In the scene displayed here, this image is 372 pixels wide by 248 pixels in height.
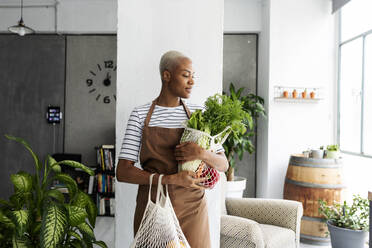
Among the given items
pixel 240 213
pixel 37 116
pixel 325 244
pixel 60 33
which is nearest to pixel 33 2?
pixel 60 33

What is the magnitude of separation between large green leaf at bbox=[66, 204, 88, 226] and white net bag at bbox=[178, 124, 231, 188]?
24.7 inches

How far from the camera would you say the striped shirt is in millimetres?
Answer: 1195

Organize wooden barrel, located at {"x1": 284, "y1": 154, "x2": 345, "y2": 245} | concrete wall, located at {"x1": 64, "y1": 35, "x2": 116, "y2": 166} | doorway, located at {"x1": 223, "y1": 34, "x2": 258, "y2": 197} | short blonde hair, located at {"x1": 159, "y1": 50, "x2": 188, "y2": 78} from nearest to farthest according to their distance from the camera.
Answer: short blonde hair, located at {"x1": 159, "y1": 50, "x2": 188, "y2": 78}
wooden barrel, located at {"x1": 284, "y1": 154, "x2": 345, "y2": 245}
doorway, located at {"x1": 223, "y1": 34, "x2": 258, "y2": 197}
concrete wall, located at {"x1": 64, "y1": 35, "x2": 116, "y2": 166}

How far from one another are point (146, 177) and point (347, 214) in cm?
240

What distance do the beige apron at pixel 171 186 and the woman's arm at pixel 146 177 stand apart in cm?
7

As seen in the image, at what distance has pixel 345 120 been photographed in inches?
156

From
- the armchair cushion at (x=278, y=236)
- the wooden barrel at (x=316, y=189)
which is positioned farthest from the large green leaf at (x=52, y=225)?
the wooden barrel at (x=316, y=189)

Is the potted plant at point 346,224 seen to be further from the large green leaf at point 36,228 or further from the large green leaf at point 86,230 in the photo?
the large green leaf at point 36,228

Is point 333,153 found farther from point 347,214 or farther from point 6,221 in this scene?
point 6,221

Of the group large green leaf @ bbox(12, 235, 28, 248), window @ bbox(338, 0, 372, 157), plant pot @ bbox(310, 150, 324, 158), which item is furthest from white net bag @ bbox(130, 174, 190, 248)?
window @ bbox(338, 0, 372, 157)

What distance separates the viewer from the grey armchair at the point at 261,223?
1.96 metres

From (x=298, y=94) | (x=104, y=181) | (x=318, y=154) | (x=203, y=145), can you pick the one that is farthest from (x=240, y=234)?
(x=104, y=181)

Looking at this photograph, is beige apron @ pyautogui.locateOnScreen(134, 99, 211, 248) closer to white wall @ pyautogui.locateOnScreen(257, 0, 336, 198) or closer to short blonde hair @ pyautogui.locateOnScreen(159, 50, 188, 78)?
short blonde hair @ pyautogui.locateOnScreen(159, 50, 188, 78)

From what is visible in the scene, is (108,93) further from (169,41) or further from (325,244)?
(325,244)
